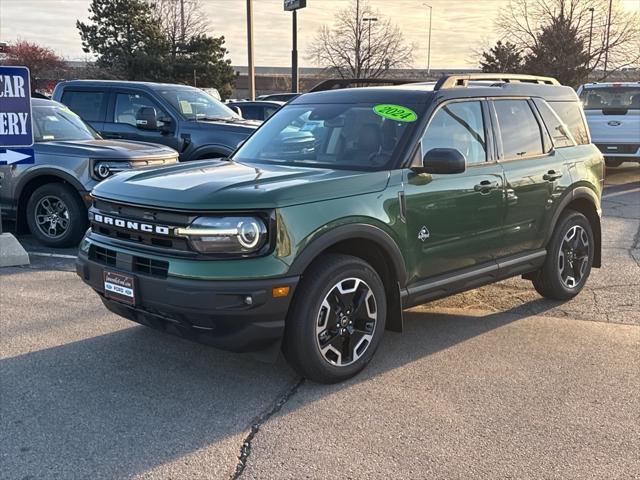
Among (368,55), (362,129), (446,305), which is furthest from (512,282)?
(368,55)

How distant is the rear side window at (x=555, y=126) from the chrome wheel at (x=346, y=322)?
252cm

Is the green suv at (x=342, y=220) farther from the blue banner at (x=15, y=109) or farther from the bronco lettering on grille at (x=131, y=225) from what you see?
the blue banner at (x=15, y=109)

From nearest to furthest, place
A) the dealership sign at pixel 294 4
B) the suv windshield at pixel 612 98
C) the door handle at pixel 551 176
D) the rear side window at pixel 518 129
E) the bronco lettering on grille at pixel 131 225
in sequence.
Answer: the bronco lettering on grille at pixel 131 225
the rear side window at pixel 518 129
the door handle at pixel 551 176
the suv windshield at pixel 612 98
the dealership sign at pixel 294 4

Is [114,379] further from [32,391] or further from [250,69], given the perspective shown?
[250,69]

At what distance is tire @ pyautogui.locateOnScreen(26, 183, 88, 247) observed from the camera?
759 cm

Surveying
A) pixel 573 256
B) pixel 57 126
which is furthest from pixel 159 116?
pixel 573 256

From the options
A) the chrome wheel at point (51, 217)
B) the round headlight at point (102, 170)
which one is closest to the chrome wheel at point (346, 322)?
the round headlight at point (102, 170)

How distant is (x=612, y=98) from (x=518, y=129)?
11.8m

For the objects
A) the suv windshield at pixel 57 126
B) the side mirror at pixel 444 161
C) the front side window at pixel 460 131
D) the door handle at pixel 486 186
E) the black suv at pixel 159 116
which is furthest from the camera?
the black suv at pixel 159 116

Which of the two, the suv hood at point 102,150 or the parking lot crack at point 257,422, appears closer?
the parking lot crack at point 257,422

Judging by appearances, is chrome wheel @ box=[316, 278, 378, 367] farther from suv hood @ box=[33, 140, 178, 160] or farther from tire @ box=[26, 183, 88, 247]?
tire @ box=[26, 183, 88, 247]

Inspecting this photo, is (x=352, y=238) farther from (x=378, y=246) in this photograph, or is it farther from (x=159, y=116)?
(x=159, y=116)

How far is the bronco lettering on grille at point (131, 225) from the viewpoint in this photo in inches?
146

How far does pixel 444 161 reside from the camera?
13.6 ft
